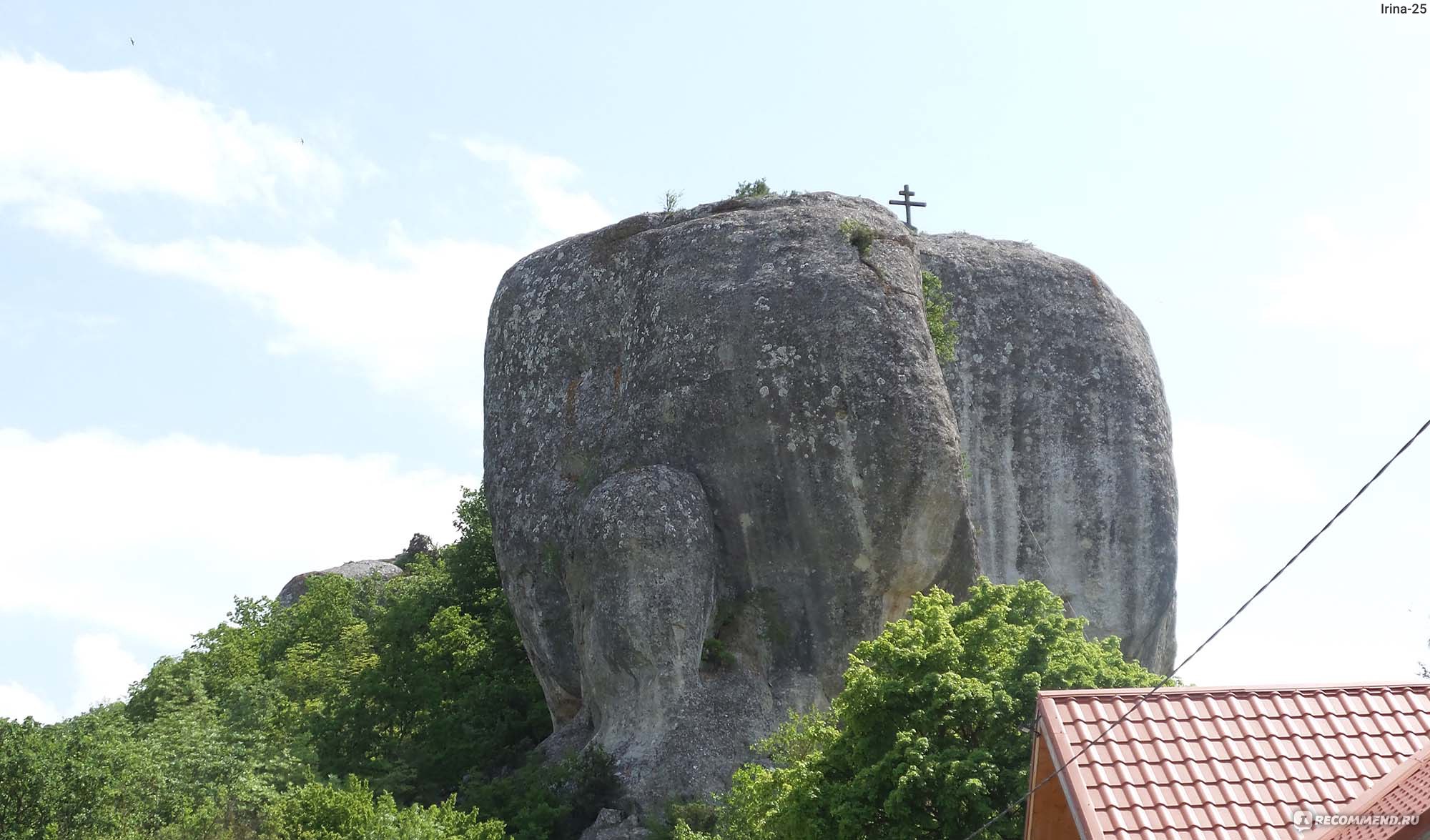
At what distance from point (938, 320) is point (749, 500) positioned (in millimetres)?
5291

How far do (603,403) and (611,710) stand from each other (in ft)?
17.8

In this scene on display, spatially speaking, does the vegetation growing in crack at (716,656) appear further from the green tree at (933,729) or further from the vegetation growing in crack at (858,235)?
the vegetation growing in crack at (858,235)

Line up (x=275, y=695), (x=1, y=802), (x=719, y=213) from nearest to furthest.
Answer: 1. (x=1, y=802)
2. (x=719, y=213)
3. (x=275, y=695)

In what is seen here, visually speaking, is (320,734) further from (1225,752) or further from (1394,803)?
(1394,803)

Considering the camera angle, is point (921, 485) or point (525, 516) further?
point (525, 516)

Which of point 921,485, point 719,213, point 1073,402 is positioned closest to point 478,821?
point 921,485

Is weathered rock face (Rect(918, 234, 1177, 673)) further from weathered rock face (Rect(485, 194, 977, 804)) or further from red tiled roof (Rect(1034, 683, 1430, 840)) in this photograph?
red tiled roof (Rect(1034, 683, 1430, 840))

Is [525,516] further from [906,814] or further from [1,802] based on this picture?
[906,814]

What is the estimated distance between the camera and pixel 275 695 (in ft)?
110

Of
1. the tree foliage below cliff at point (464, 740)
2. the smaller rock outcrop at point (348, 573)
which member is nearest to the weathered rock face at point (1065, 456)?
the tree foliage below cliff at point (464, 740)

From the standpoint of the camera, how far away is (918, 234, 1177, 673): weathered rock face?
2959 centimetres

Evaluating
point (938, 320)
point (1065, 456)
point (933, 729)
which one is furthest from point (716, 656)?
point (1065, 456)

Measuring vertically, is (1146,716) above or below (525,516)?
below

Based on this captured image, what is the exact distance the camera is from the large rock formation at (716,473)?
82.1 feet
